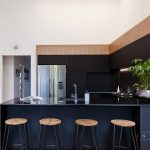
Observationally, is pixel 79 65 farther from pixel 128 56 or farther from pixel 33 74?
pixel 128 56

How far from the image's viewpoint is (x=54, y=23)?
6.89 meters

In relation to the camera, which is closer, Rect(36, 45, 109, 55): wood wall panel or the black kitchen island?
the black kitchen island

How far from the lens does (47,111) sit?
403 centimetres

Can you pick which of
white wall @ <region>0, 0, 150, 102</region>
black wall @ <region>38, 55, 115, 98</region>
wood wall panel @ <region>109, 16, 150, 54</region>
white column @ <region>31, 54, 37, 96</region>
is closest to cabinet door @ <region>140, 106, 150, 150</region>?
wood wall panel @ <region>109, 16, 150, 54</region>

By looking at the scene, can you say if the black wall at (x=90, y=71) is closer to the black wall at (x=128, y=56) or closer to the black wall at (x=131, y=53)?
the black wall at (x=128, y=56)

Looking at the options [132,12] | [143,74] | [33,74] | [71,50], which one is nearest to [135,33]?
[143,74]

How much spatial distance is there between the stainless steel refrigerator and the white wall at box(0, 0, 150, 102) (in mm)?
501

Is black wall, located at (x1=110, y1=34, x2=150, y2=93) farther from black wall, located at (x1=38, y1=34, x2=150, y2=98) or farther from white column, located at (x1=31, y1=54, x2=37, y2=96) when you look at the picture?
white column, located at (x1=31, y1=54, x2=37, y2=96)

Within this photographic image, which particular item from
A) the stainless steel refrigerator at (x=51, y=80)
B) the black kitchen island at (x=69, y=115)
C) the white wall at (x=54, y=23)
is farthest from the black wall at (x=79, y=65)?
the black kitchen island at (x=69, y=115)

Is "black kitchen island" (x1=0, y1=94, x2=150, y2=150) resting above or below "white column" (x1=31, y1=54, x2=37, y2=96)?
below

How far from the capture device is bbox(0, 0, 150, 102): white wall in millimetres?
6848

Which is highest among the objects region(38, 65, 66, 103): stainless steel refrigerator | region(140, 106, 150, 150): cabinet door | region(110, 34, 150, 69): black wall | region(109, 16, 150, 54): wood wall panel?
region(109, 16, 150, 54): wood wall panel

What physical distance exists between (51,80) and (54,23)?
187 cm

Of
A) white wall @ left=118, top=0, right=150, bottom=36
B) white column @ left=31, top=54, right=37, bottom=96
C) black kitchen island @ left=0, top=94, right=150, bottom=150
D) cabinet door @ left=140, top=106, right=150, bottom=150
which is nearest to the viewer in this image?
cabinet door @ left=140, top=106, right=150, bottom=150
